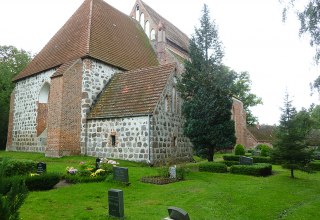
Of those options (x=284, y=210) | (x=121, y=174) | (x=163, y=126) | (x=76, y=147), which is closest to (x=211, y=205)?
(x=284, y=210)

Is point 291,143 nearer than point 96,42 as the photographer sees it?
Yes

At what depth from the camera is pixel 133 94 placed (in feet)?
53.3

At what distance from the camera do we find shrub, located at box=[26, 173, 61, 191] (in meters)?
9.01

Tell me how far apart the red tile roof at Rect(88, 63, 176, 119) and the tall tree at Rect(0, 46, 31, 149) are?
40.4 ft

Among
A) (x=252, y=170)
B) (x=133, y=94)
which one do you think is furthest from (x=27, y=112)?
(x=252, y=170)

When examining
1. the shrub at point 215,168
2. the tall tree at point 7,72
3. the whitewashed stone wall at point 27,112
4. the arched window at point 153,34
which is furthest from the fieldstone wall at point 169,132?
the tall tree at point 7,72

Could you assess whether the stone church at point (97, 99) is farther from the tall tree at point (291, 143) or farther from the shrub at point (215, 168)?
the tall tree at point (291, 143)

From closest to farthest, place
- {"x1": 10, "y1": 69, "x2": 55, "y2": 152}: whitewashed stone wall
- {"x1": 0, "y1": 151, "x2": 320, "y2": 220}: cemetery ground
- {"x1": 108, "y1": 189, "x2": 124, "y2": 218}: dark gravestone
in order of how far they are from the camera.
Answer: {"x1": 108, "y1": 189, "x2": 124, "y2": 218}: dark gravestone
{"x1": 0, "y1": 151, "x2": 320, "y2": 220}: cemetery ground
{"x1": 10, "y1": 69, "x2": 55, "y2": 152}: whitewashed stone wall

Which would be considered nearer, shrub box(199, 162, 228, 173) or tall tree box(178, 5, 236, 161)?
shrub box(199, 162, 228, 173)

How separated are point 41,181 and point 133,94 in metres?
8.14

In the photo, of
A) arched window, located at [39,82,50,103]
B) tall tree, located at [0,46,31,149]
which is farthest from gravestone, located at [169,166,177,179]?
tall tree, located at [0,46,31,149]

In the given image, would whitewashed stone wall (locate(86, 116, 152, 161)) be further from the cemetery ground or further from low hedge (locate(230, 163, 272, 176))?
low hedge (locate(230, 163, 272, 176))

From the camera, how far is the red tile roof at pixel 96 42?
1848 centimetres

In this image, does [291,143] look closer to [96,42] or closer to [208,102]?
[208,102]
